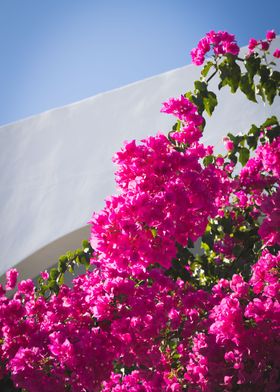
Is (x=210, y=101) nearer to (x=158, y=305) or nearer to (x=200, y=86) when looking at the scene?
(x=200, y=86)

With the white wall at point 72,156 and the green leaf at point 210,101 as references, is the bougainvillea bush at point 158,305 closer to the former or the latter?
the green leaf at point 210,101

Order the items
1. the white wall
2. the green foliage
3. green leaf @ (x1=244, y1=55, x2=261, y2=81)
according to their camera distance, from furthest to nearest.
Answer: the white wall
the green foliage
green leaf @ (x1=244, y1=55, x2=261, y2=81)

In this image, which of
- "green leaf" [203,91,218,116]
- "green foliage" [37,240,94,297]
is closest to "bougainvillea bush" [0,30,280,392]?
"green leaf" [203,91,218,116]

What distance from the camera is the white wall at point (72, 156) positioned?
3.75 meters

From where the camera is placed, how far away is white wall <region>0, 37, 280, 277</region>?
3748 mm

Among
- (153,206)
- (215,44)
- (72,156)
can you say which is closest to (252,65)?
(215,44)

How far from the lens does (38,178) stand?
4.04 metres

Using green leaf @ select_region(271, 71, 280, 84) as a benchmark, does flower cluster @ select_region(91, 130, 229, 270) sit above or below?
below

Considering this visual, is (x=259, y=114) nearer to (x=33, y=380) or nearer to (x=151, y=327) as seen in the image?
(x=151, y=327)

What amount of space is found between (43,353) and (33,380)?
0.45 ft

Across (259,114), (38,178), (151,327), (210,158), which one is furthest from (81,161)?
(151,327)

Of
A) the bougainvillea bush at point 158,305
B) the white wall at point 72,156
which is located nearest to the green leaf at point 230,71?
the bougainvillea bush at point 158,305

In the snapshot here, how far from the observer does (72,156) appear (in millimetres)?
3998

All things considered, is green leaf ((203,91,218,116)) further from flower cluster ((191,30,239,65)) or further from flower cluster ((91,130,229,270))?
flower cluster ((91,130,229,270))
